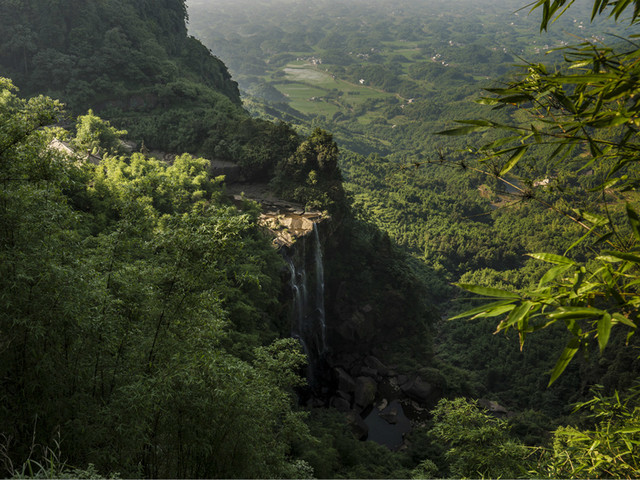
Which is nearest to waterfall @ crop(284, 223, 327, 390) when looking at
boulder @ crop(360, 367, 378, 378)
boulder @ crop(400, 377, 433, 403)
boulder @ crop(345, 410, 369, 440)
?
boulder @ crop(360, 367, 378, 378)

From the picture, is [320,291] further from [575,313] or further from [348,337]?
[575,313]

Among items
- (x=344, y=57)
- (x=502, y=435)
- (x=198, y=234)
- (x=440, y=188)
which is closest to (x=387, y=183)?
(x=440, y=188)


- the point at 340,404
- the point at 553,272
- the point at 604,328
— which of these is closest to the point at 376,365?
the point at 340,404

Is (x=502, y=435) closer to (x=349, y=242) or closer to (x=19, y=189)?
(x=19, y=189)

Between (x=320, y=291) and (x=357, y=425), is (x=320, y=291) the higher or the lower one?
the higher one

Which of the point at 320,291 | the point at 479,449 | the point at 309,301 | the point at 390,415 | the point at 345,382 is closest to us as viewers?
the point at 479,449

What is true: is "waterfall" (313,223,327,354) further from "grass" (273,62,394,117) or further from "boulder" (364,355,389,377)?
"grass" (273,62,394,117)
